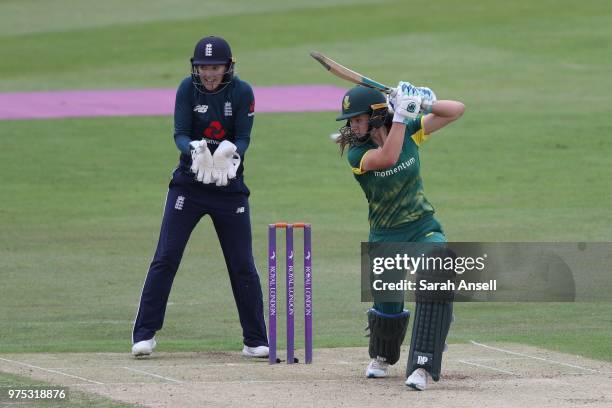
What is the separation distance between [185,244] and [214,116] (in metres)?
0.93

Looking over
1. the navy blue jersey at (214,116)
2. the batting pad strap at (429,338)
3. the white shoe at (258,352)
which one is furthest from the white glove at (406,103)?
the white shoe at (258,352)

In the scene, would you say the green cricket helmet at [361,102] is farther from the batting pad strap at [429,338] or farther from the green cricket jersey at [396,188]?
the batting pad strap at [429,338]

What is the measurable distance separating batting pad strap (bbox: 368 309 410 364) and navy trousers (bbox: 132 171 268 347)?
121 cm

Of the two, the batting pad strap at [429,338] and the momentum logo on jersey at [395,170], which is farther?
the momentum logo on jersey at [395,170]

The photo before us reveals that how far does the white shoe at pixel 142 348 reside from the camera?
9320mm

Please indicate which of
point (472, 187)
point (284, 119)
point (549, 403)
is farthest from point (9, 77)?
point (549, 403)

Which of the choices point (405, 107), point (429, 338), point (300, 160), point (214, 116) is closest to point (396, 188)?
point (405, 107)

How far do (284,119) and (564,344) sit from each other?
46.6ft

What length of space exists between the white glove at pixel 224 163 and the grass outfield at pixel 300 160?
1506mm

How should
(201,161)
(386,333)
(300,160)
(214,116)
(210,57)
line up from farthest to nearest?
1. (300,160)
2. (214,116)
3. (210,57)
4. (201,161)
5. (386,333)

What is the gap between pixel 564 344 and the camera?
32.5 feet

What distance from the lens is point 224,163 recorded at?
9125 millimetres

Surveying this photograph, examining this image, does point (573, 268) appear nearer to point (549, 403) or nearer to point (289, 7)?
point (549, 403)

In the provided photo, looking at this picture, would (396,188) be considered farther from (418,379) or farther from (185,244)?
(185,244)
